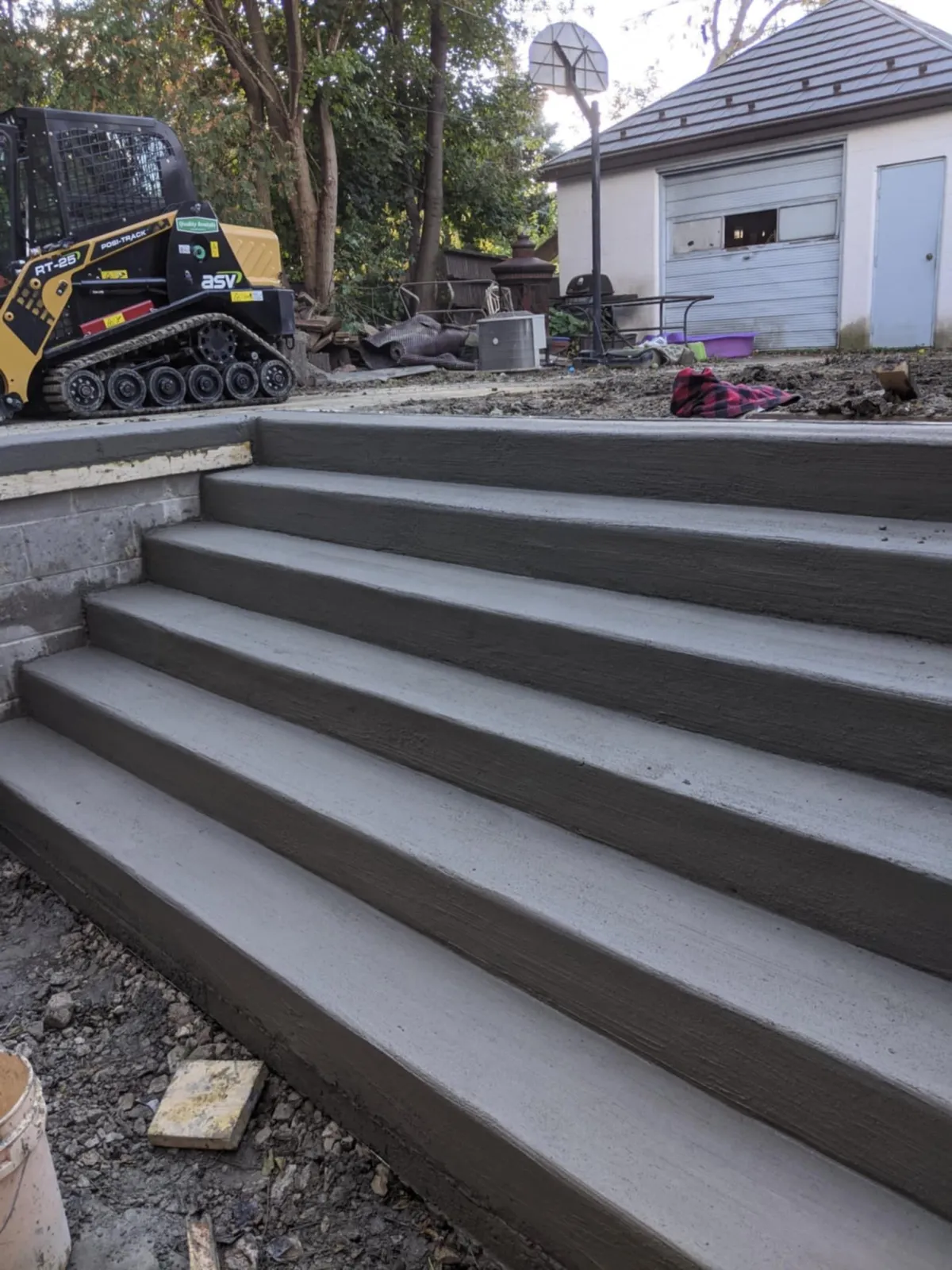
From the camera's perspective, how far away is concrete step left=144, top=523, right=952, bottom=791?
1695 mm

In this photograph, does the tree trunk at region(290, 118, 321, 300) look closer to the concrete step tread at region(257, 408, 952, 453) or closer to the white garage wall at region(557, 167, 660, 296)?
the white garage wall at region(557, 167, 660, 296)

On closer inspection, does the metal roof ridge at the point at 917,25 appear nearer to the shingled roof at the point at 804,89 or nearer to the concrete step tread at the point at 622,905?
the shingled roof at the point at 804,89

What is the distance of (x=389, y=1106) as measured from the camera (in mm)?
1723

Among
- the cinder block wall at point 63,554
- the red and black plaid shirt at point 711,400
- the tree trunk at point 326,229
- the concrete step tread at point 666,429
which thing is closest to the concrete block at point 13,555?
the cinder block wall at point 63,554

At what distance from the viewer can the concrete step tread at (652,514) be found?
6.39 feet

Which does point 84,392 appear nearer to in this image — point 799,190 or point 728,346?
point 728,346

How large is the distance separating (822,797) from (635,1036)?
531mm

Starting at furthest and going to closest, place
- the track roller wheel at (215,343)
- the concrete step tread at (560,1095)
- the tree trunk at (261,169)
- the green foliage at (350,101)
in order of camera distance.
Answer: the tree trunk at (261,169) → the green foliage at (350,101) → the track roller wheel at (215,343) → the concrete step tread at (560,1095)

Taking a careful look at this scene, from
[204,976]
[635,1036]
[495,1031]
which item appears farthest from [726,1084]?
[204,976]

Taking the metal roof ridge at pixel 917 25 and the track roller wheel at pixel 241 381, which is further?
the metal roof ridge at pixel 917 25

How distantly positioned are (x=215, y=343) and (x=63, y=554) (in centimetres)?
341

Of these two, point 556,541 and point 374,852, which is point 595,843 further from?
point 556,541

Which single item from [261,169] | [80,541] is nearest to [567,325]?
[261,169]

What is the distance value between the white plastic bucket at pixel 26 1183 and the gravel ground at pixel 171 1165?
11 cm
